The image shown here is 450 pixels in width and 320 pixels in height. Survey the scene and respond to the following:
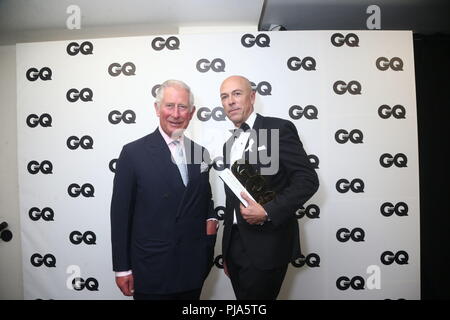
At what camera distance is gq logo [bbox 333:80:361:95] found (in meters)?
1.59

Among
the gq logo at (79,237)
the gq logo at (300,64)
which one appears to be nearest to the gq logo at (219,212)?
the gq logo at (79,237)

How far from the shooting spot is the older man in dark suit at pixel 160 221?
1.28m

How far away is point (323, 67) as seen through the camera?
1.59m

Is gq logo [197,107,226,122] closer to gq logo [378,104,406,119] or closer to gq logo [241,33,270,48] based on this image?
gq logo [241,33,270,48]

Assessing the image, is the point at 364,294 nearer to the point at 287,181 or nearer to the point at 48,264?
the point at 287,181

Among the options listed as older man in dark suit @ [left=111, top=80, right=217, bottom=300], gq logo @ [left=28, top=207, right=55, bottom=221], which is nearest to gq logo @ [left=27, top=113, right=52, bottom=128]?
gq logo @ [left=28, top=207, right=55, bottom=221]

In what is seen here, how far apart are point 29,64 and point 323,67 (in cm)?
203

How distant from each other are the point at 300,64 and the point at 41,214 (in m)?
2.05

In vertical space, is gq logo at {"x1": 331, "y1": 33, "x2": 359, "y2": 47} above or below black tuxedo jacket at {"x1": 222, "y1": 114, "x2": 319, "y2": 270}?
above

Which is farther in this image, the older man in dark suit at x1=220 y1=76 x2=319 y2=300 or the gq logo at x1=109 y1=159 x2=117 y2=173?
the gq logo at x1=109 y1=159 x2=117 y2=173

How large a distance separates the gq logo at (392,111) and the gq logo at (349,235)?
2.62ft

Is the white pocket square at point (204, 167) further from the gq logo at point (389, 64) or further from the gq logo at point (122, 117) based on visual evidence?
the gq logo at point (389, 64)

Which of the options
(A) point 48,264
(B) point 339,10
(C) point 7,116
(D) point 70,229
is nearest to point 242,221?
(D) point 70,229

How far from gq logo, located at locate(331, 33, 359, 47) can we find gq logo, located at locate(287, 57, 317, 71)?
0.22 metres
